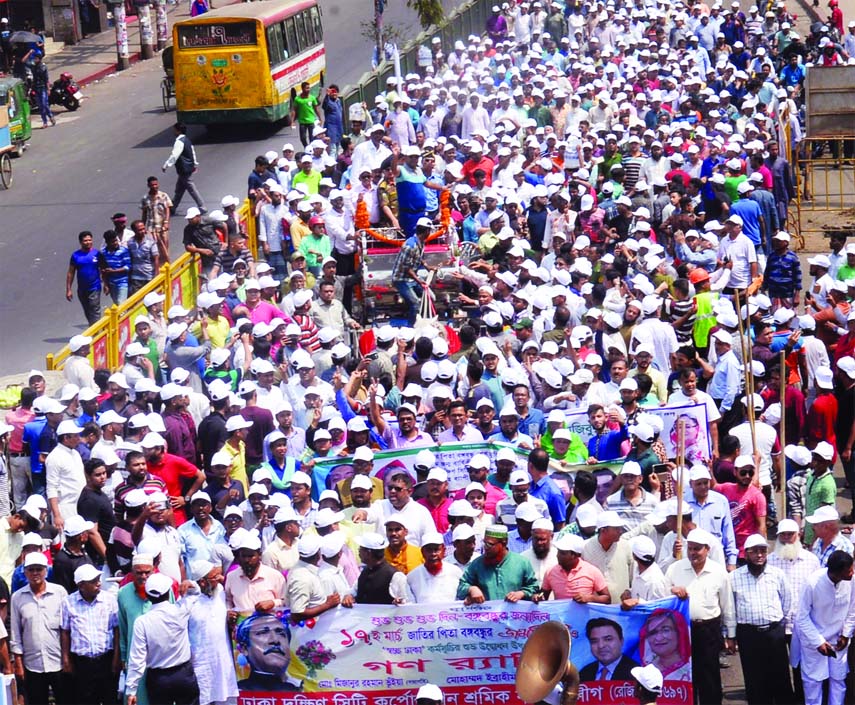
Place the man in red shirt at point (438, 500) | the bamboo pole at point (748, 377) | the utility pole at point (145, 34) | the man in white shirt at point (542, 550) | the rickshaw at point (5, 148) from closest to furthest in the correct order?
1. the man in white shirt at point (542, 550)
2. the man in red shirt at point (438, 500)
3. the bamboo pole at point (748, 377)
4. the rickshaw at point (5, 148)
5. the utility pole at point (145, 34)

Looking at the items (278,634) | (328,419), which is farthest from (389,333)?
(278,634)

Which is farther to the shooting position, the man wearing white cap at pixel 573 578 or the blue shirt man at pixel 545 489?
the blue shirt man at pixel 545 489

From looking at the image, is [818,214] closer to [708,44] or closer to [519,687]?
[708,44]

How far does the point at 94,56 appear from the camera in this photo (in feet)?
144

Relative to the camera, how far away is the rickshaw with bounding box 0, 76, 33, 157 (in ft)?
96.5

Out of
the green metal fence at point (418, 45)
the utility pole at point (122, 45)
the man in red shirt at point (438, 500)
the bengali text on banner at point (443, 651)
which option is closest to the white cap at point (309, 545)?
the bengali text on banner at point (443, 651)

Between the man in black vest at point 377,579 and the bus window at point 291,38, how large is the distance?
72.8 feet

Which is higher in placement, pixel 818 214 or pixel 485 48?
pixel 485 48

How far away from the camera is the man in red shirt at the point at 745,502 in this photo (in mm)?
12766

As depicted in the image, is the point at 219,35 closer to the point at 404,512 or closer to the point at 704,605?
the point at 404,512

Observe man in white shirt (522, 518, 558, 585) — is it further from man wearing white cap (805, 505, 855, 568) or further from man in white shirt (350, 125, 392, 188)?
man in white shirt (350, 125, 392, 188)

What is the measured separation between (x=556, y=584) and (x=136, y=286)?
10093 mm

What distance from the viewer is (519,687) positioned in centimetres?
1050

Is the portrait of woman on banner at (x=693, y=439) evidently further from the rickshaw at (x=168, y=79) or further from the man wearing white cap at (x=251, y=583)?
the rickshaw at (x=168, y=79)
